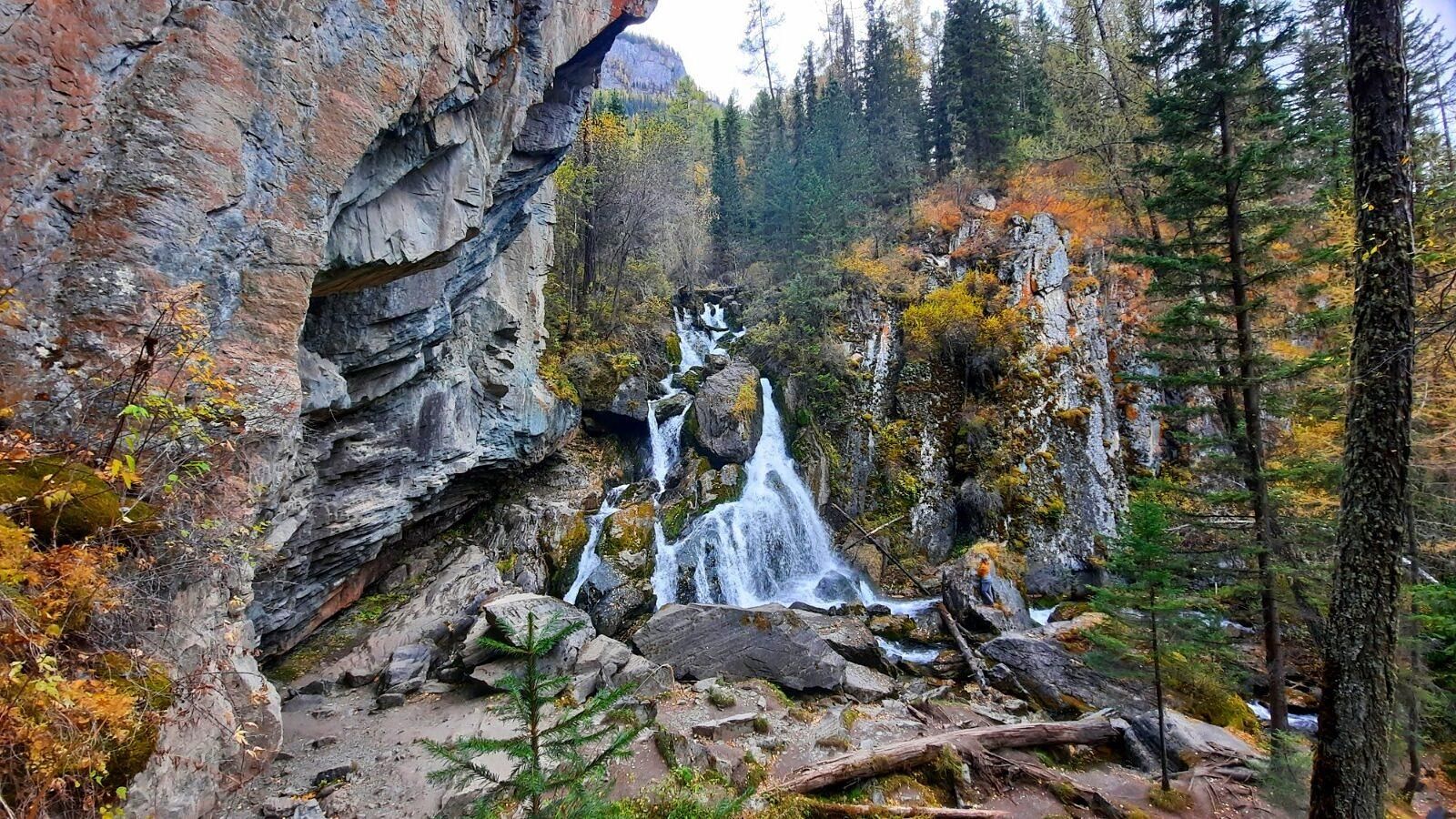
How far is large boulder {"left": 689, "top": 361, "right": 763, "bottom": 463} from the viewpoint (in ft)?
57.5

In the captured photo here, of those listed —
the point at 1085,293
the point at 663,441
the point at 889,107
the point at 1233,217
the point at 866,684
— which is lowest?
the point at 866,684

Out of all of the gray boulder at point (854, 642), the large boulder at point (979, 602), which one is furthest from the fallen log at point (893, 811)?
the large boulder at point (979, 602)

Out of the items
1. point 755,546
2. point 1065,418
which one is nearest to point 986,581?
point 755,546

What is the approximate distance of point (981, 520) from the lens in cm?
1619

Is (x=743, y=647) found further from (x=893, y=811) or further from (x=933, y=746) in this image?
(x=893, y=811)

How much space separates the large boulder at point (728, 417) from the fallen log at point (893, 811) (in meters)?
11.5

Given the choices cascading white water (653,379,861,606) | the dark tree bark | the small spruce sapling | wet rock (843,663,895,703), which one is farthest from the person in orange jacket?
the dark tree bark

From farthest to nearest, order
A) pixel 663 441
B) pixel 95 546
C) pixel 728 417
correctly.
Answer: pixel 663 441 < pixel 728 417 < pixel 95 546

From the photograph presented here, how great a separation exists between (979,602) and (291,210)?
1521 centimetres

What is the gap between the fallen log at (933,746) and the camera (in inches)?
267

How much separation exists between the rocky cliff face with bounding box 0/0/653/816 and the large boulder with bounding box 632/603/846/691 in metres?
6.64

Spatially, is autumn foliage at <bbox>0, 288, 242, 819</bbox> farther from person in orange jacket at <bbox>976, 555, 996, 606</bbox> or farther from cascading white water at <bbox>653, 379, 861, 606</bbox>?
person in orange jacket at <bbox>976, 555, 996, 606</bbox>

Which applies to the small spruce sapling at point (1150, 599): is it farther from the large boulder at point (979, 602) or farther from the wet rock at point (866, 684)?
the large boulder at point (979, 602)

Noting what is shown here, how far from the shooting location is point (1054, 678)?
10.1m
